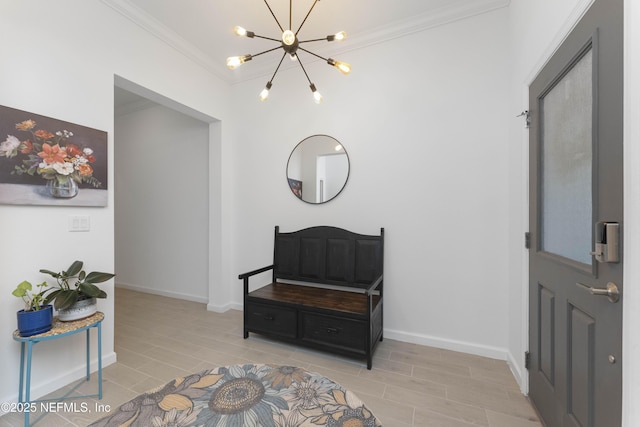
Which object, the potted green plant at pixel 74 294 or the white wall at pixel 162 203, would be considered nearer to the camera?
the potted green plant at pixel 74 294

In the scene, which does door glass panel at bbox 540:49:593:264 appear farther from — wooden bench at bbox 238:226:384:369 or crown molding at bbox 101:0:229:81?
crown molding at bbox 101:0:229:81

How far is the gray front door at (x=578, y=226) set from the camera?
3.09 ft

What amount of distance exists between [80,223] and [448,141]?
3.11 meters

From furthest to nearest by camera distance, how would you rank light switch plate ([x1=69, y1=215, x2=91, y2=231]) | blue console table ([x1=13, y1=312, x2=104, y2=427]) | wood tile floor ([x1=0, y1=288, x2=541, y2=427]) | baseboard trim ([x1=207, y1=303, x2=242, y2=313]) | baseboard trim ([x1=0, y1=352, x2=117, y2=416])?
baseboard trim ([x1=207, y1=303, x2=242, y2=313])
light switch plate ([x1=69, y1=215, x2=91, y2=231])
baseboard trim ([x1=0, y1=352, x2=117, y2=416])
wood tile floor ([x1=0, y1=288, x2=541, y2=427])
blue console table ([x1=13, y1=312, x2=104, y2=427])

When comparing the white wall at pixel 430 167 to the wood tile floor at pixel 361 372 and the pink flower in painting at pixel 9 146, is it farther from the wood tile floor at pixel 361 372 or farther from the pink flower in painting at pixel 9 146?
the pink flower in painting at pixel 9 146

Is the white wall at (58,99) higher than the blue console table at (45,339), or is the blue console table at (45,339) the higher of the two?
the white wall at (58,99)

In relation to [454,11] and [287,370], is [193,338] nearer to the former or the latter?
[287,370]

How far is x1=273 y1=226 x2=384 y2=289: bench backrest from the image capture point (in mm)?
2547

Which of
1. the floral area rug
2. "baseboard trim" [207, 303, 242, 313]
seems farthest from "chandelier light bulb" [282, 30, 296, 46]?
"baseboard trim" [207, 303, 242, 313]

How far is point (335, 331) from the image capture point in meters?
2.19

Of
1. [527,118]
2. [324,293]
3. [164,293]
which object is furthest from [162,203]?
[527,118]

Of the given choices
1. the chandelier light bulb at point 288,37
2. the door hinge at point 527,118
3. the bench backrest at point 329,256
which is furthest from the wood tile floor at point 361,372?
the chandelier light bulb at point 288,37

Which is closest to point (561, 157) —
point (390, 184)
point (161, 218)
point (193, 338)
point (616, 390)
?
point (616, 390)

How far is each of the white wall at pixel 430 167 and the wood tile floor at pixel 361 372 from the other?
0.33 metres
